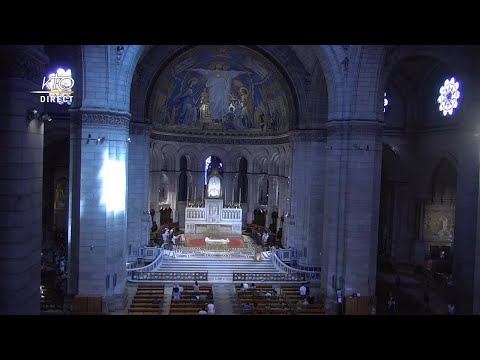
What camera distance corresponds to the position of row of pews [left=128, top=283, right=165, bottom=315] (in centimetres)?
2364

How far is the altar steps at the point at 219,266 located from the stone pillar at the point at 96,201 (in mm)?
10533

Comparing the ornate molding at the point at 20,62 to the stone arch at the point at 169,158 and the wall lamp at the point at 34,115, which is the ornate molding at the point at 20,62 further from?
the stone arch at the point at 169,158

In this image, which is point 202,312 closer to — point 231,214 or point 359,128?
point 359,128

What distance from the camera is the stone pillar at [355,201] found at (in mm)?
24812

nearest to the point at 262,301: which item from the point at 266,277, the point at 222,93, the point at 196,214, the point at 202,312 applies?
the point at 202,312

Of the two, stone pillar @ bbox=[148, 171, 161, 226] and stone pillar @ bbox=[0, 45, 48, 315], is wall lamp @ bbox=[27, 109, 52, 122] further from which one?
stone pillar @ bbox=[148, 171, 161, 226]

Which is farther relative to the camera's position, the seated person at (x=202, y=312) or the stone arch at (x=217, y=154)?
the stone arch at (x=217, y=154)

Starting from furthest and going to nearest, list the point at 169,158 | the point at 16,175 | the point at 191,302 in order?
the point at 169,158 < the point at 191,302 < the point at 16,175

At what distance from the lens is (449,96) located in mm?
34469

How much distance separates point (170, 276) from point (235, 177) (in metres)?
19.8

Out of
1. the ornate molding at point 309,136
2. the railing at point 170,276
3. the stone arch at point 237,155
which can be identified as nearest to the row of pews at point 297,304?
the railing at point 170,276
